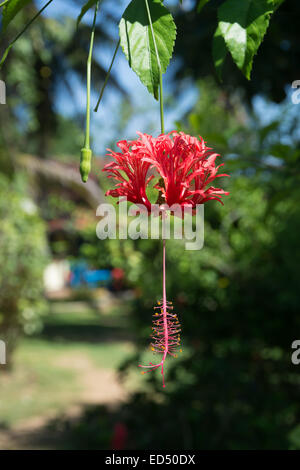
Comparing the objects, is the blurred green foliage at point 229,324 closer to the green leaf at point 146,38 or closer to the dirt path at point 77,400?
the dirt path at point 77,400

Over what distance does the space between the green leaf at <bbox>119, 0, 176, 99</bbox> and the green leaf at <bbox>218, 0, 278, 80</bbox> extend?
0.08 meters

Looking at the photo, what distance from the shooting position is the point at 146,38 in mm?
667

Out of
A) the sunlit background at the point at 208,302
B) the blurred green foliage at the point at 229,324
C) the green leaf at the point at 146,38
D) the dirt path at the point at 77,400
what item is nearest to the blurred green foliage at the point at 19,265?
the sunlit background at the point at 208,302

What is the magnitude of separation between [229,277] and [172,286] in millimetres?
404

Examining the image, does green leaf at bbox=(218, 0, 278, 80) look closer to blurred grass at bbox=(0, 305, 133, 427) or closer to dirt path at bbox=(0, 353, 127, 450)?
dirt path at bbox=(0, 353, 127, 450)

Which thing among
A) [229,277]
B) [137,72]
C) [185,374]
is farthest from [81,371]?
[137,72]

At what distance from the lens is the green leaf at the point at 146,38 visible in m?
0.65

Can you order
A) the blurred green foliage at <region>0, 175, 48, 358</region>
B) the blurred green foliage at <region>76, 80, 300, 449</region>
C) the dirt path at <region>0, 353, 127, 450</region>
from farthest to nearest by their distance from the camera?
the blurred green foliage at <region>0, 175, 48, 358</region>, the dirt path at <region>0, 353, 127, 450</region>, the blurred green foliage at <region>76, 80, 300, 449</region>

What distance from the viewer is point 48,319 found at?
9.05 metres

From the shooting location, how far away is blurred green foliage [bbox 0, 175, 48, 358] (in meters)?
4.52

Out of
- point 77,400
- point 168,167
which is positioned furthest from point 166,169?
point 77,400

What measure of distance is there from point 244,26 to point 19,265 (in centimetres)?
431

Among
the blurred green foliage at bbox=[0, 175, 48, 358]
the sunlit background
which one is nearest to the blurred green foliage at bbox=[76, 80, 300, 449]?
the sunlit background

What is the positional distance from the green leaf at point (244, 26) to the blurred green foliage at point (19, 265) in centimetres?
410
